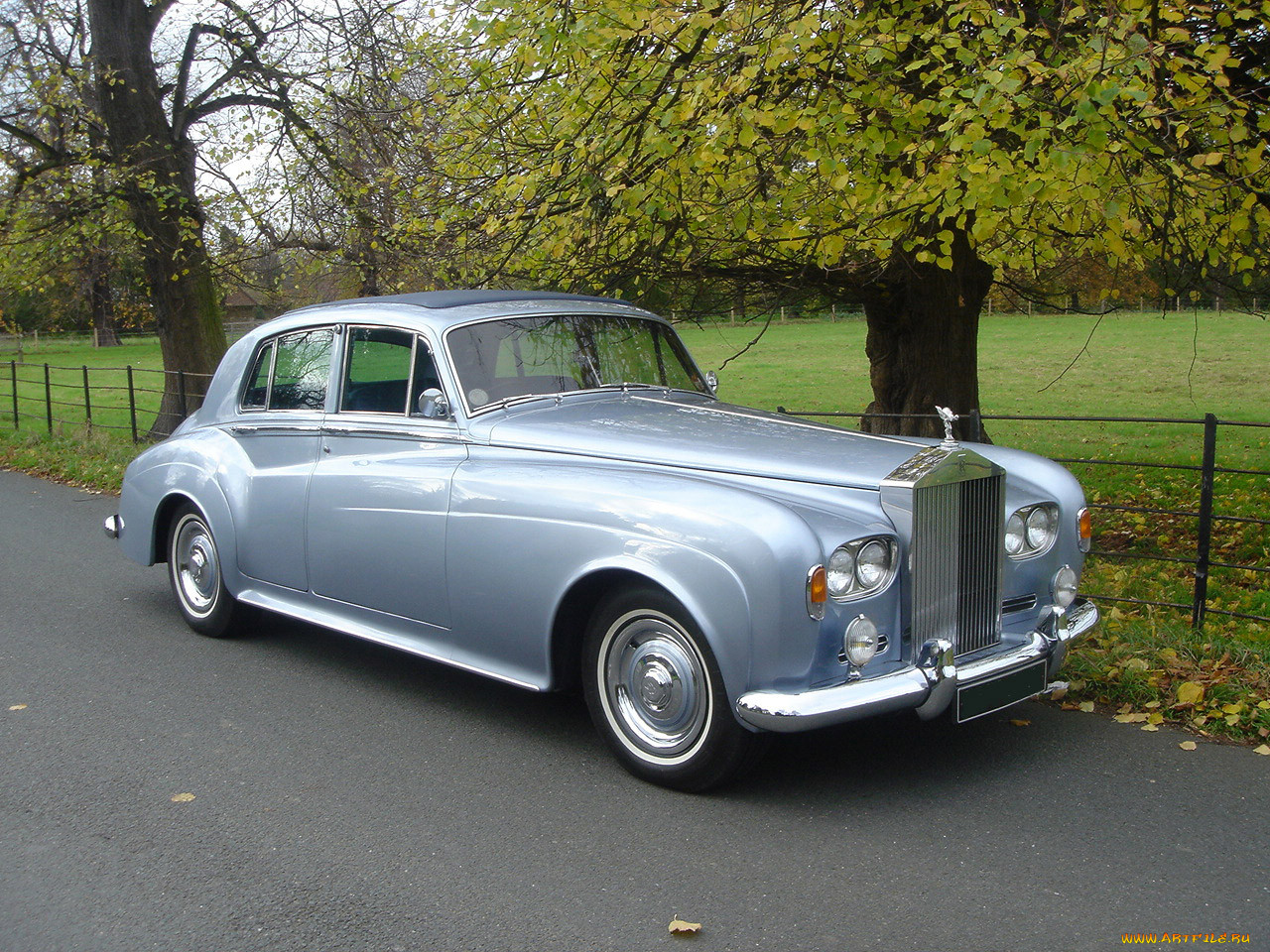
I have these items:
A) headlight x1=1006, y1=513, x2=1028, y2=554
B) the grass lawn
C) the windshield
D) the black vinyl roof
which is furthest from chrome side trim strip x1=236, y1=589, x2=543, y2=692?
the grass lawn

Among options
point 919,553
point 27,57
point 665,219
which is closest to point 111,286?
point 27,57

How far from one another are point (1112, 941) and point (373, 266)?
14.5 metres

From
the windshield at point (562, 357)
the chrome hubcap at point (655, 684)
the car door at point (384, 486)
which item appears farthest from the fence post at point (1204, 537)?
the car door at point (384, 486)

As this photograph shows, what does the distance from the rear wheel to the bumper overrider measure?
11.6ft

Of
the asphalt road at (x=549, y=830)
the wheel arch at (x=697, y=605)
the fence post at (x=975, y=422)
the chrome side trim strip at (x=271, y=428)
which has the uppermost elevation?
the chrome side trim strip at (x=271, y=428)

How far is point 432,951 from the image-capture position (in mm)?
3088

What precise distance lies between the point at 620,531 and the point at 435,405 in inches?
53.7

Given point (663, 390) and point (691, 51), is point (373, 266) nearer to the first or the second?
point (691, 51)

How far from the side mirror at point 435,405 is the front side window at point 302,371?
2.97 feet

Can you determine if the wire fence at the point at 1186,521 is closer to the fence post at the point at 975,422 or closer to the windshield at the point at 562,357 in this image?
the fence post at the point at 975,422

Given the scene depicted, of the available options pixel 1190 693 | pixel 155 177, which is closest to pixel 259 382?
pixel 1190 693

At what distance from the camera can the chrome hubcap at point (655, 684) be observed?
404 cm

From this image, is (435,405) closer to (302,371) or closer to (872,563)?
(302,371)

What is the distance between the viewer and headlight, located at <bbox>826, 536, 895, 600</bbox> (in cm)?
382
